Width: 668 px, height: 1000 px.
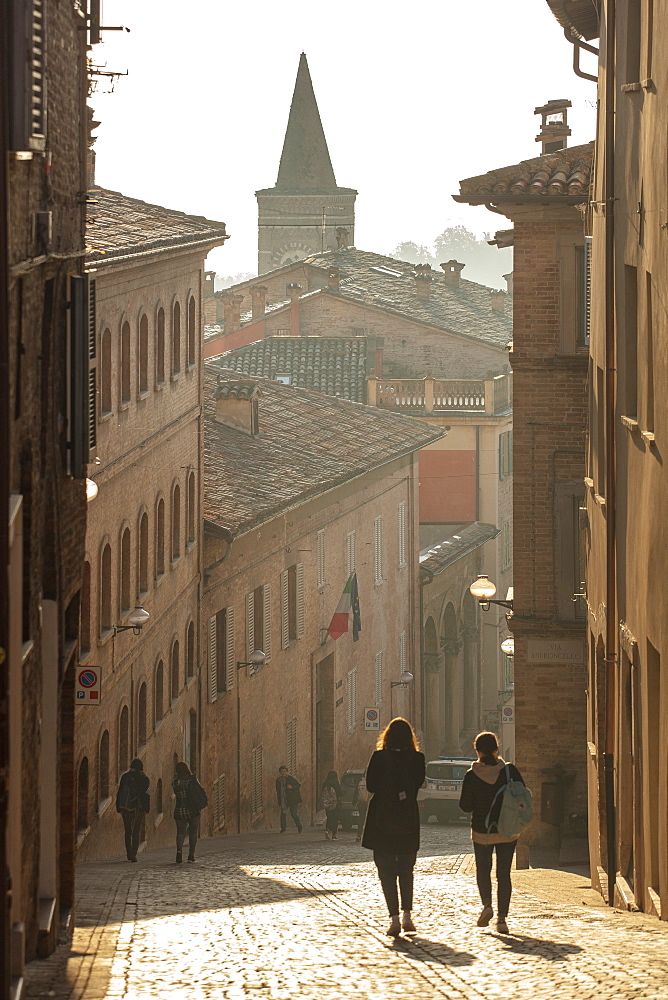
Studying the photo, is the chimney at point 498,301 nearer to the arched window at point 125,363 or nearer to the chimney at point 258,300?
the chimney at point 258,300

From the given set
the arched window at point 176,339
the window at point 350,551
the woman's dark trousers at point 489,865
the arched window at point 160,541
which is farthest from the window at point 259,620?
the woman's dark trousers at point 489,865

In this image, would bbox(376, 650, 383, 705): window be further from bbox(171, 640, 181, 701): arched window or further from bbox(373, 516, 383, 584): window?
bbox(171, 640, 181, 701): arched window

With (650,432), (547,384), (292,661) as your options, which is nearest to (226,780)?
(292,661)

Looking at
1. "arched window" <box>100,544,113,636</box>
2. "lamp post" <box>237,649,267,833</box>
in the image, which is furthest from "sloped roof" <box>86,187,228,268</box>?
"lamp post" <box>237,649,267,833</box>

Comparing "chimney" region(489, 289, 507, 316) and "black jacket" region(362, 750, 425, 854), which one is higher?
"chimney" region(489, 289, 507, 316)

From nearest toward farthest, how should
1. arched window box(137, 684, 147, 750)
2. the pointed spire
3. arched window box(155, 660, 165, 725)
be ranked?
1. arched window box(137, 684, 147, 750)
2. arched window box(155, 660, 165, 725)
3. the pointed spire

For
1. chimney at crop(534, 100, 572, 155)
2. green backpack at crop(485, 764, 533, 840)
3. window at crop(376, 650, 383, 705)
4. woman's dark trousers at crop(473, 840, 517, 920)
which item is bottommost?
window at crop(376, 650, 383, 705)

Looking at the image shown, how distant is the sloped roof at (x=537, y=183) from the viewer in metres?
21.6

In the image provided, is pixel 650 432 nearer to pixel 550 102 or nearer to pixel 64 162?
pixel 64 162

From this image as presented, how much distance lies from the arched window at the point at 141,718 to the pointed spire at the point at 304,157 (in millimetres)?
73479

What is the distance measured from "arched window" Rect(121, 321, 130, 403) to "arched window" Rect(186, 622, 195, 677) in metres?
5.49

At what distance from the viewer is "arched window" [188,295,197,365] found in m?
29.7

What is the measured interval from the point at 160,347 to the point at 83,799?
28.3 ft

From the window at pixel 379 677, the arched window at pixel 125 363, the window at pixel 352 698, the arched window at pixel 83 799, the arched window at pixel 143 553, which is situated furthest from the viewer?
the window at pixel 379 677
